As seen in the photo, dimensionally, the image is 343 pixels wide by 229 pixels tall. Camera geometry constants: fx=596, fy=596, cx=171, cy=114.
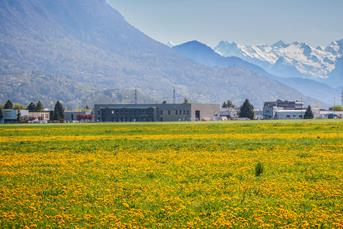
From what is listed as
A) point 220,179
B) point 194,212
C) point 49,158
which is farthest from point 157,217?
point 49,158

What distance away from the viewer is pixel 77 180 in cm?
2433

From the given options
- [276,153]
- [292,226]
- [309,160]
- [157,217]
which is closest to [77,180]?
[157,217]

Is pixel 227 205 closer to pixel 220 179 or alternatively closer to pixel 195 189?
pixel 195 189

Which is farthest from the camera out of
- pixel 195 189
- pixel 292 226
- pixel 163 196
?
pixel 195 189

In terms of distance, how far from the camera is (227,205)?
1830 centimetres

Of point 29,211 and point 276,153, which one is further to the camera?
point 276,153

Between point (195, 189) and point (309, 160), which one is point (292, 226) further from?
point (309, 160)

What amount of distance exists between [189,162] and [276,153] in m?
7.93

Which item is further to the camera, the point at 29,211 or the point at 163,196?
the point at 163,196

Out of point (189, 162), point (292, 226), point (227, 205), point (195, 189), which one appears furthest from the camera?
point (189, 162)

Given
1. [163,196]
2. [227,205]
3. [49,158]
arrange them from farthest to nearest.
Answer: [49,158] → [163,196] → [227,205]

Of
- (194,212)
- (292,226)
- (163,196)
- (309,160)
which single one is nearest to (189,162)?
(309,160)

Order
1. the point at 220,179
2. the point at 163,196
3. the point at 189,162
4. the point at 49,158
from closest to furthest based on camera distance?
the point at 163,196
the point at 220,179
the point at 189,162
the point at 49,158

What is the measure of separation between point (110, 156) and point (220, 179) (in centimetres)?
1350
